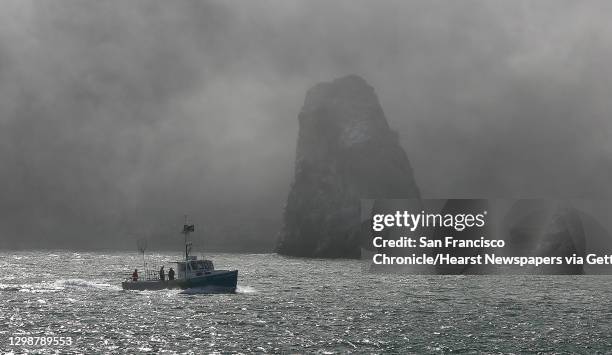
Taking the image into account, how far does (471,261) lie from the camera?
551ft

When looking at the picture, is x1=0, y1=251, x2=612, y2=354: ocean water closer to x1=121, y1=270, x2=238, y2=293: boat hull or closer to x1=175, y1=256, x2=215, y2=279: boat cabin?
x1=121, y1=270, x2=238, y2=293: boat hull

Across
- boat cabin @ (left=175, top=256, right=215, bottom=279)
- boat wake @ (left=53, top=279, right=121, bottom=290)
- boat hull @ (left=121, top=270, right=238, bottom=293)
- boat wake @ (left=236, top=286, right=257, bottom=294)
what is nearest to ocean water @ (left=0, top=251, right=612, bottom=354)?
boat wake @ (left=236, top=286, right=257, bottom=294)

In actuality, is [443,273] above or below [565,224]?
below

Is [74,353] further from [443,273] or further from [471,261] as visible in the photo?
[471,261]

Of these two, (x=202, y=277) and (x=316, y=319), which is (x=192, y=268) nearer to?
(x=202, y=277)

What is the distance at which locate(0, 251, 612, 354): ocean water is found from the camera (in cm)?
5141

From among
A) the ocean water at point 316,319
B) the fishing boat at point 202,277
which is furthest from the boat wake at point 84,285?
the fishing boat at point 202,277

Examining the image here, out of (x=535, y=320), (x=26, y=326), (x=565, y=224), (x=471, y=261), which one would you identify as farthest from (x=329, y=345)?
(x=471, y=261)

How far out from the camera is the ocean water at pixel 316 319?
51406 mm

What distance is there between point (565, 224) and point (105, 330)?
353 feet

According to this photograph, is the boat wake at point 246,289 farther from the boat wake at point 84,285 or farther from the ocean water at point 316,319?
the boat wake at point 84,285

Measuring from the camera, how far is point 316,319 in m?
65.7

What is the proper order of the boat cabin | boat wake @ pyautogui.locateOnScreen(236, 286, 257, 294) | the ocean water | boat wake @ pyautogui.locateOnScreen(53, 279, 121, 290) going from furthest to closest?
boat wake @ pyautogui.locateOnScreen(53, 279, 121, 290) → boat wake @ pyautogui.locateOnScreen(236, 286, 257, 294) → the boat cabin → the ocean water

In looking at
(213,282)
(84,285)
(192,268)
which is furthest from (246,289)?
(84,285)
